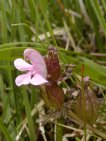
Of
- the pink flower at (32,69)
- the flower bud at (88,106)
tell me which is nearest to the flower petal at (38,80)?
the pink flower at (32,69)

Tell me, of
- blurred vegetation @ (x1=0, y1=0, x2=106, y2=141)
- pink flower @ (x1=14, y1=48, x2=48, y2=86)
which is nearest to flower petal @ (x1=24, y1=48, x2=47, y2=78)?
pink flower @ (x1=14, y1=48, x2=48, y2=86)

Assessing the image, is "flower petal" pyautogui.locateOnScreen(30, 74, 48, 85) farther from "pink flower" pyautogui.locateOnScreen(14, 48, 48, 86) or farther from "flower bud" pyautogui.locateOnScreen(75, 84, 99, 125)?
"flower bud" pyautogui.locateOnScreen(75, 84, 99, 125)

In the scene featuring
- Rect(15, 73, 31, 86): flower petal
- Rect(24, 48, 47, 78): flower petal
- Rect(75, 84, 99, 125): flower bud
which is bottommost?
Rect(75, 84, 99, 125): flower bud

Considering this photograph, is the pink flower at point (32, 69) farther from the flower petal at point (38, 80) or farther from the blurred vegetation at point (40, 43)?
the blurred vegetation at point (40, 43)

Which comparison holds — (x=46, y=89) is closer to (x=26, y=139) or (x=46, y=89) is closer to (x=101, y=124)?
(x=101, y=124)

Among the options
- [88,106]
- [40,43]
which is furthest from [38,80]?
[40,43]

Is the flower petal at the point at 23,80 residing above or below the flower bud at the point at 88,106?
above
